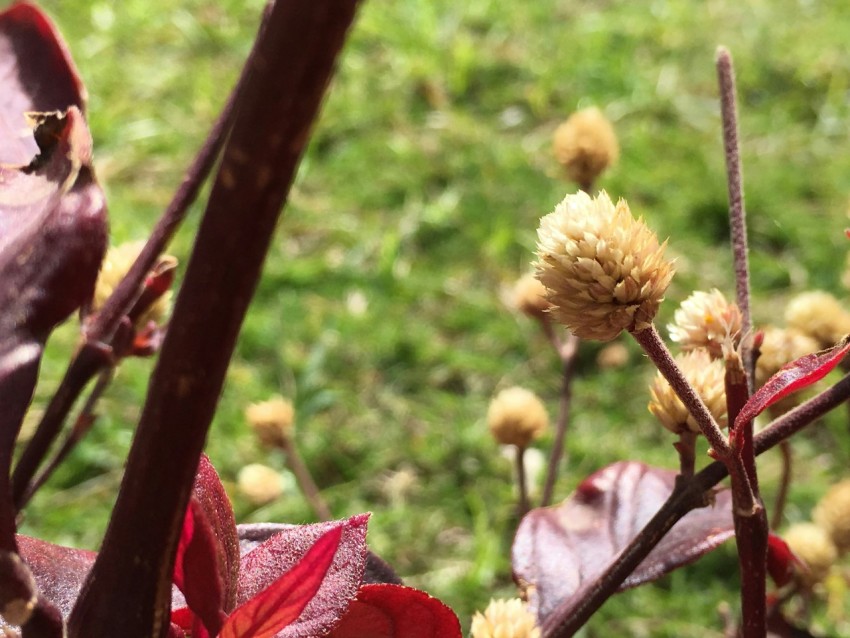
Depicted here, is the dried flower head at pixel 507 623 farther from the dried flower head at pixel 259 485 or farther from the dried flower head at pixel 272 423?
the dried flower head at pixel 259 485

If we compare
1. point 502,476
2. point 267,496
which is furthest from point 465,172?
point 267,496

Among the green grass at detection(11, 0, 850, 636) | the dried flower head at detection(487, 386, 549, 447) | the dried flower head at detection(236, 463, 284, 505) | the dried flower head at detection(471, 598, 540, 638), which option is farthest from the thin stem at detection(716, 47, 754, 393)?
the green grass at detection(11, 0, 850, 636)

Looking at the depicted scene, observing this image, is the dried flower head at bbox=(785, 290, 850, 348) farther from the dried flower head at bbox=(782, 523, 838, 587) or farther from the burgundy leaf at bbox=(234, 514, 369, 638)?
the burgundy leaf at bbox=(234, 514, 369, 638)

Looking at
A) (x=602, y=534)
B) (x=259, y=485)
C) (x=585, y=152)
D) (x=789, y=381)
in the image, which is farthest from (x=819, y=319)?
(x=259, y=485)

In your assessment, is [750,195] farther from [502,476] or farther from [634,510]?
[634,510]

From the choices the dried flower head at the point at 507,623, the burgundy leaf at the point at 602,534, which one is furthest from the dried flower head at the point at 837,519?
the dried flower head at the point at 507,623

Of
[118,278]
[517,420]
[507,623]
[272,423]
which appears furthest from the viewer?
[272,423]

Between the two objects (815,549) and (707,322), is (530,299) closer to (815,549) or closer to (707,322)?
(815,549)
